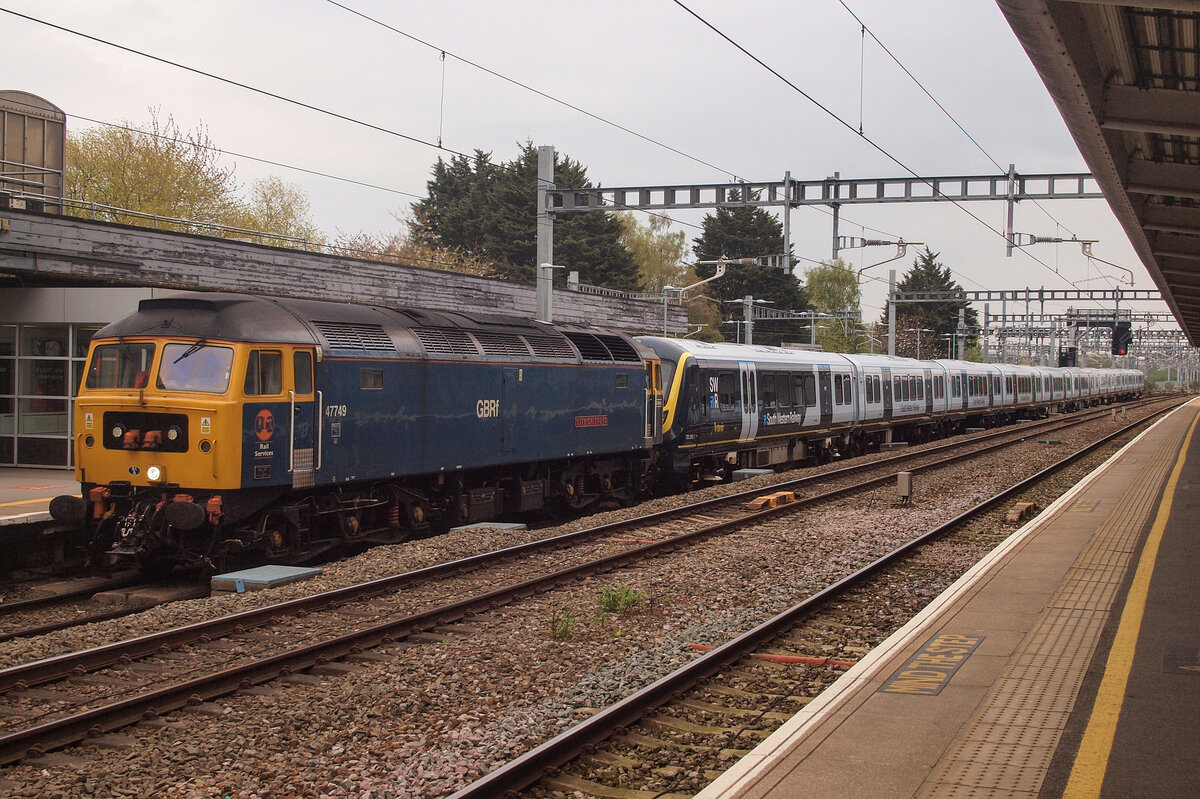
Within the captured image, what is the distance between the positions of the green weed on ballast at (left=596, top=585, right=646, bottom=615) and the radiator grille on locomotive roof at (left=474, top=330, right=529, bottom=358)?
21.6 feet

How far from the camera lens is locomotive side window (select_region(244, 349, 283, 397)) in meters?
12.0

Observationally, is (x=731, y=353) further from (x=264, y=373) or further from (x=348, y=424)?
(x=264, y=373)

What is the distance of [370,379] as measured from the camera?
13.6 m

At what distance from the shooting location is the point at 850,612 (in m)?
10.3

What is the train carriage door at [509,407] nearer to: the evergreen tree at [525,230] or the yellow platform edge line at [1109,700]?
the yellow platform edge line at [1109,700]

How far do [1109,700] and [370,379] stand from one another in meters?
9.69

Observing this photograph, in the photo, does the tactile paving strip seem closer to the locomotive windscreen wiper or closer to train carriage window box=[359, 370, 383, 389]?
train carriage window box=[359, 370, 383, 389]

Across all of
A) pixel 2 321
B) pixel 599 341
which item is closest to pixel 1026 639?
pixel 599 341

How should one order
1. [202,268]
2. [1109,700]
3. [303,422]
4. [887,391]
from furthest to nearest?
[887,391], [202,268], [303,422], [1109,700]

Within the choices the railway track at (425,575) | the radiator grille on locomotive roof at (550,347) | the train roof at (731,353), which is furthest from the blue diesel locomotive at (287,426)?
the train roof at (731,353)

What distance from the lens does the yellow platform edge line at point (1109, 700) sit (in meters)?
5.08

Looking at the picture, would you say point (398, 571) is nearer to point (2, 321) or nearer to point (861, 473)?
point (2, 321)

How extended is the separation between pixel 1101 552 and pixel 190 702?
10.1 meters

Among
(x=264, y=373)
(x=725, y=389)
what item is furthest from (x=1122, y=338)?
(x=264, y=373)
